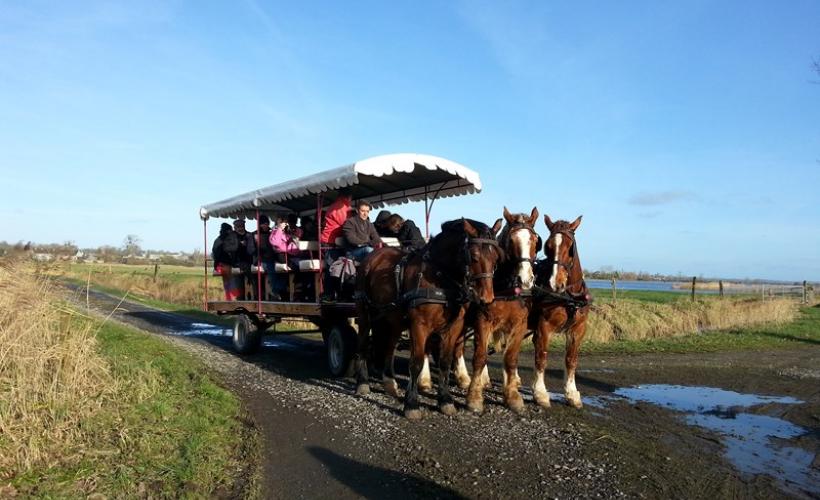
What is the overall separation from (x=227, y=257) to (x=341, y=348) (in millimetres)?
4610

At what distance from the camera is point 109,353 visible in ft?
25.7

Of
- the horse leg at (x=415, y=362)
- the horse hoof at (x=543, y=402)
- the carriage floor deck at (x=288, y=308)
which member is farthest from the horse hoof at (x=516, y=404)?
the carriage floor deck at (x=288, y=308)

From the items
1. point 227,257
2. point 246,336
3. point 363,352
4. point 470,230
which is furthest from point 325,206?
point 470,230

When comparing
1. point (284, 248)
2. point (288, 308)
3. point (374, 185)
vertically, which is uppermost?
point (374, 185)

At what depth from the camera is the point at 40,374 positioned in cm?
549

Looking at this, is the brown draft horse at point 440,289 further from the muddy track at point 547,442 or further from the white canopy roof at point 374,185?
the white canopy roof at point 374,185

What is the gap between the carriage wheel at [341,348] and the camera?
9.04 meters

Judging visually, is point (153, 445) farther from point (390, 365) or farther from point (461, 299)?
point (390, 365)

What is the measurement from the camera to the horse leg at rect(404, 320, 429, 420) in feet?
22.4

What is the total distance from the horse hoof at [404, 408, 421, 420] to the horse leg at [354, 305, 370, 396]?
1.36 metres

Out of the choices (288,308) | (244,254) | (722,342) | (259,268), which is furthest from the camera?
(722,342)

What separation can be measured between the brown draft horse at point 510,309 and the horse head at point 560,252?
194 millimetres

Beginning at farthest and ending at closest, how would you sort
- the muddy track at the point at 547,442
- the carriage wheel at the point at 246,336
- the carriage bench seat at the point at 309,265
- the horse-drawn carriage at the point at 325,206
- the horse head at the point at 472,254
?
1. the carriage wheel at the point at 246,336
2. the carriage bench seat at the point at 309,265
3. the horse-drawn carriage at the point at 325,206
4. the horse head at the point at 472,254
5. the muddy track at the point at 547,442

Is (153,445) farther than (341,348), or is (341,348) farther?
(341,348)
